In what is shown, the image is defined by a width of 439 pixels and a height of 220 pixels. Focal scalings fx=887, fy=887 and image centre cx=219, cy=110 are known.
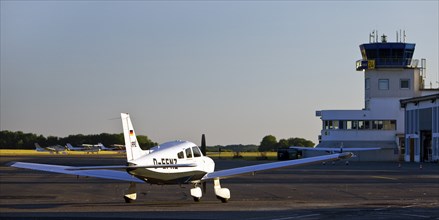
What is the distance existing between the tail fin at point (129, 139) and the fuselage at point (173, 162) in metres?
0.24

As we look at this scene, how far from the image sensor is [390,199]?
28875 mm

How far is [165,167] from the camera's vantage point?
983 inches

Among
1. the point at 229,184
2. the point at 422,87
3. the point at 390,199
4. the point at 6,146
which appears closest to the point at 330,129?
the point at 422,87

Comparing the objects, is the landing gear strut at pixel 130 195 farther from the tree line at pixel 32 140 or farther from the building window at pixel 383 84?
the tree line at pixel 32 140

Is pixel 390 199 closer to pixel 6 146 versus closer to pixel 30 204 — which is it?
pixel 30 204

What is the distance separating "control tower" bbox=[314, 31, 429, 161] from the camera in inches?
3981

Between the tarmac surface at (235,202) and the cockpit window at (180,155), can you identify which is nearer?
the tarmac surface at (235,202)

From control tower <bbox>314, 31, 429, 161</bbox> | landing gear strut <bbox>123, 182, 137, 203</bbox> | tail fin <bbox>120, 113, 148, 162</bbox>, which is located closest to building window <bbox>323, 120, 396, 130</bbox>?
control tower <bbox>314, 31, 429, 161</bbox>

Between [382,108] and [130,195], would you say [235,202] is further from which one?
[382,108]

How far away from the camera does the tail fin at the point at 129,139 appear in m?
24.7

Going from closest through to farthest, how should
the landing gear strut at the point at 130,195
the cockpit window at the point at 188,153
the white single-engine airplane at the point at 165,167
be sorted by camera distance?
the white single-engine airplane at the point at 165,167
the cockpit window at the point at 188,153
the landing gear strut at the point at 130,195

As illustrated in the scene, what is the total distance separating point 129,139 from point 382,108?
7976cm

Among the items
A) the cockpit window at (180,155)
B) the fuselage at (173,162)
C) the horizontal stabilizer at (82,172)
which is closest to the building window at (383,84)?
the fuselage at (173,162)

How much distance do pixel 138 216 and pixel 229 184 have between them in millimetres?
17295
